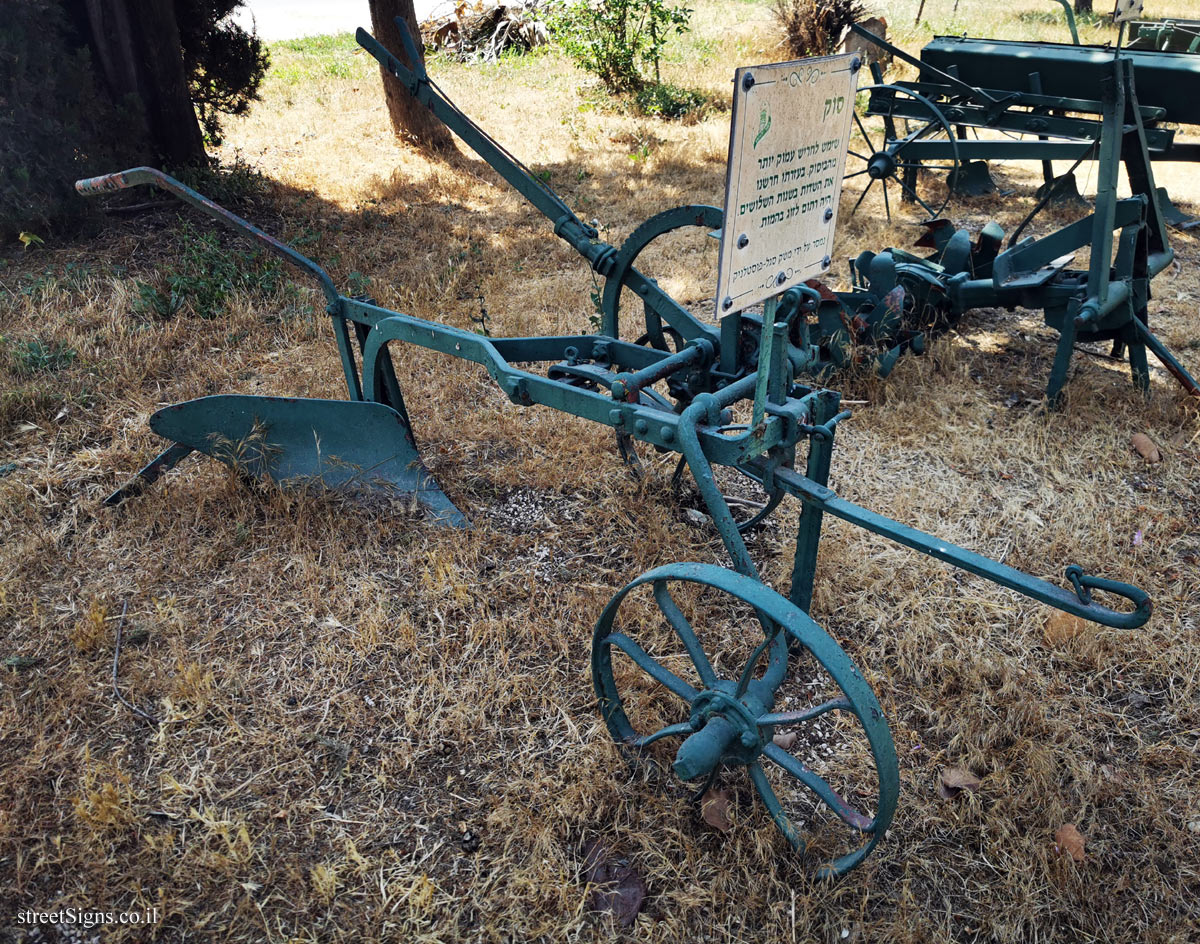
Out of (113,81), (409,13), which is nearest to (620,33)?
(409,13)

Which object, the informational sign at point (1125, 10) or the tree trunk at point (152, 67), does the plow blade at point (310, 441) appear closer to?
the informational sign at point (1125, 10)

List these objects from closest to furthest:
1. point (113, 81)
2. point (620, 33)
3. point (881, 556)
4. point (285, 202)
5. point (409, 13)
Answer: point (881, 556)
point (113, 81)
point (285, 202)
point (409, 13)
point (620, 33)

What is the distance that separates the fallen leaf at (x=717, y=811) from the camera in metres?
2.08

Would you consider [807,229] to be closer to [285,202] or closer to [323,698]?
[323,698]

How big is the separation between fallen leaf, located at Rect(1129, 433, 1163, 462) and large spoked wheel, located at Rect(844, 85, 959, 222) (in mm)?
2035

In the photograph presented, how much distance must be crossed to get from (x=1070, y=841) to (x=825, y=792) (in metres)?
0.64

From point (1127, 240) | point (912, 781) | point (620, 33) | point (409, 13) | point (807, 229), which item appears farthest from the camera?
point (620, 33)

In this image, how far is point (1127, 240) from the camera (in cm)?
368

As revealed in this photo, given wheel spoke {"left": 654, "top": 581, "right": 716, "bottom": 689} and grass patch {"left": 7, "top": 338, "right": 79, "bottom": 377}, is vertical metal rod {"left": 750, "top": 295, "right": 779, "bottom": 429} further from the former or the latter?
grass patch {"left": 7, "top": 338, "right": 79, "bottom": 377}

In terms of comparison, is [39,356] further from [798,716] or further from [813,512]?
[798,716]

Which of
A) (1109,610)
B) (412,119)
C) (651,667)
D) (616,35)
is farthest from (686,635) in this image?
(616,35)

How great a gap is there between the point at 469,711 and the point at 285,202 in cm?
542

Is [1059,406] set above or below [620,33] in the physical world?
below

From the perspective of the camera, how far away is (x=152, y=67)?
589 cm
